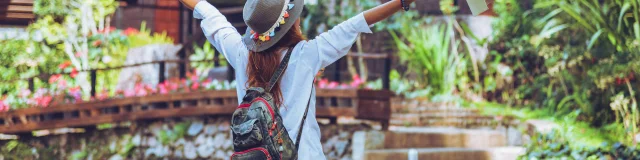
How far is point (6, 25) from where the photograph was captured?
12.9m

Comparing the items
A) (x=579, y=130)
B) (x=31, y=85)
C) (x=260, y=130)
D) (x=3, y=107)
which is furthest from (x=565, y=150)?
(x=3, y=107)

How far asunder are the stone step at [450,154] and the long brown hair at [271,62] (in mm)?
5579

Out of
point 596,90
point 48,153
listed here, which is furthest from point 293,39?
point 48,153

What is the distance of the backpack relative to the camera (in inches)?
139

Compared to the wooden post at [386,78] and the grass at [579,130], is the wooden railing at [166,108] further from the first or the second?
the grass at [579,130]

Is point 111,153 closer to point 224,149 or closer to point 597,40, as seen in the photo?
point 224,149

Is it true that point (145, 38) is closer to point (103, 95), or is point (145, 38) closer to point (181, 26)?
point (181, 26)

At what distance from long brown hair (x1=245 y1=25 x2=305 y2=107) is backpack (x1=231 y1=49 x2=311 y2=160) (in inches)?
1.3

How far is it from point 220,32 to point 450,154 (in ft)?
19.1

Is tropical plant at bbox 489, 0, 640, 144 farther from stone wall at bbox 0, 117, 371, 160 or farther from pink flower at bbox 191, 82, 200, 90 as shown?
pink flower at bbox 191, 82, 200, 90

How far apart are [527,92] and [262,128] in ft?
29.9

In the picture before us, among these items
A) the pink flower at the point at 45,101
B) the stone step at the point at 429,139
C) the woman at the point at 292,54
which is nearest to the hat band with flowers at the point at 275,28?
the woman at the point at 292,54

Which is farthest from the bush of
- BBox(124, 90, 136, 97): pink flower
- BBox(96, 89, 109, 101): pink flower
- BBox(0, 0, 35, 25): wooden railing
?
BBox(0, 0, 35, 25): wooden railing

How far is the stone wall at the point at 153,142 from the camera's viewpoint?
33.0 ft
